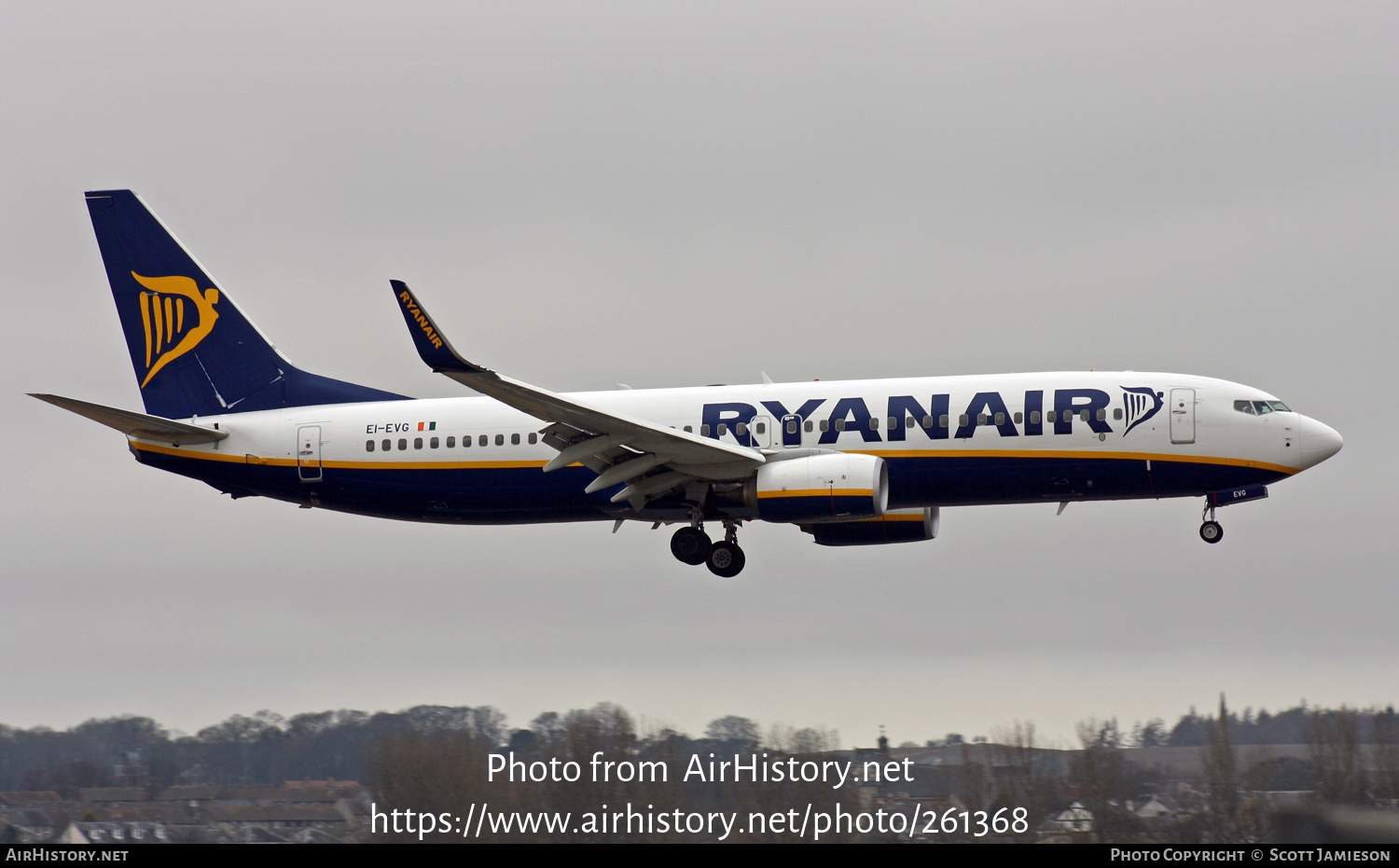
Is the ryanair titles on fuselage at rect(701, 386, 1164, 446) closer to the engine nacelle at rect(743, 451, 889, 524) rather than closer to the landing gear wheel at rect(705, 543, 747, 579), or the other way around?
the engine nacelle at rect(743, 451, 889, 524)

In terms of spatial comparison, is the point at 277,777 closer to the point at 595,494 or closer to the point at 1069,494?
the point at 595,494

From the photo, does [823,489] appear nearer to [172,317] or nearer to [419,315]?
[419,315]

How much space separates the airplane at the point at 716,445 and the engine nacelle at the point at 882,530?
0.06 m

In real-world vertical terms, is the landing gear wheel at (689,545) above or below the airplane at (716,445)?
below

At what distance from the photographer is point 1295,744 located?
109 ft

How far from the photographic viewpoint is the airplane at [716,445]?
3703 cm

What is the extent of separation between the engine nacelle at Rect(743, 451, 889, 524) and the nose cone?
395 inches

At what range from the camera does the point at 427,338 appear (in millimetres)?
32812

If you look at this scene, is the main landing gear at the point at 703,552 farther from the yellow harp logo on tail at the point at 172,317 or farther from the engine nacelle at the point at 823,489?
the yellow harp logo on tail at the point at 172,317

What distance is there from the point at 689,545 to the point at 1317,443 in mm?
15404
